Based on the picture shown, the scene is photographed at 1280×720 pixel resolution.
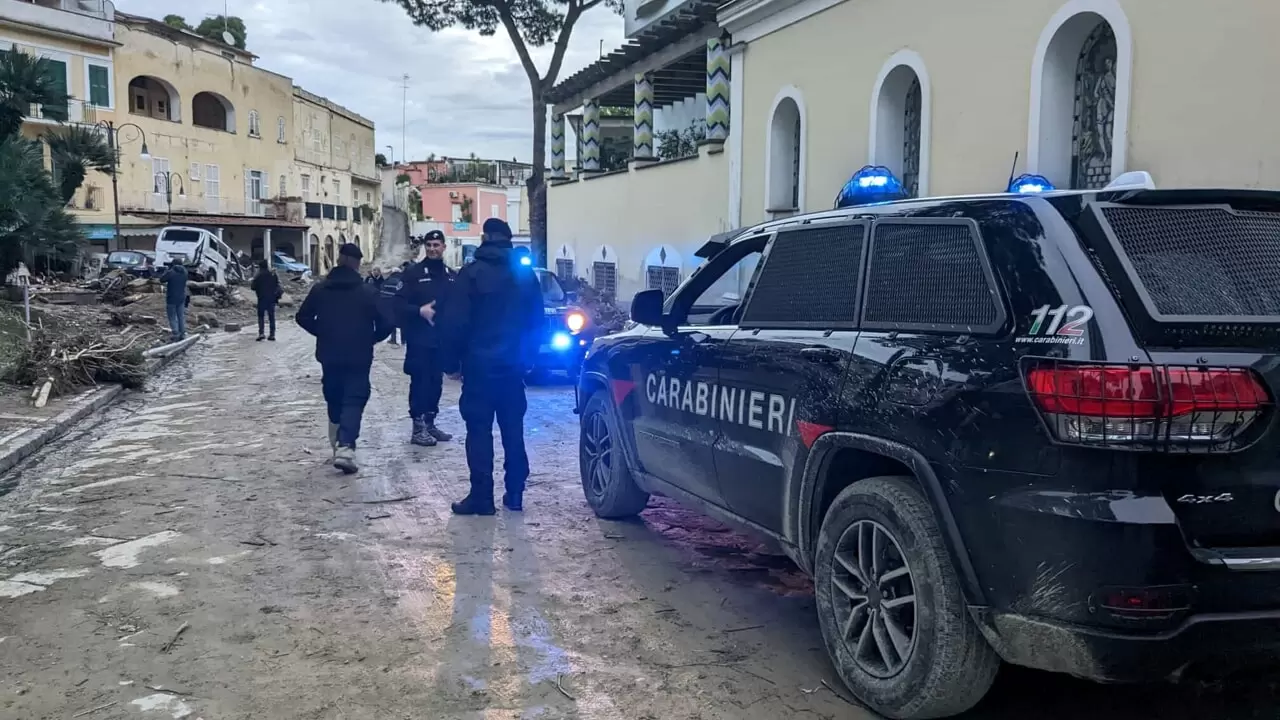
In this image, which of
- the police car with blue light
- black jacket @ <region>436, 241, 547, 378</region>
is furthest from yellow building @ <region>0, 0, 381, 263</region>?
black jacket @ <region>436, 241, 547, 378</region>

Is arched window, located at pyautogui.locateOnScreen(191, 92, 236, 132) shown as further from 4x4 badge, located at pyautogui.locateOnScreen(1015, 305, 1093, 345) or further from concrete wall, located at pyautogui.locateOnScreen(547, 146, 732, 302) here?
4x4 badge, located at pyautogui.locateOnScreen(1015, 305, 1093, 345)

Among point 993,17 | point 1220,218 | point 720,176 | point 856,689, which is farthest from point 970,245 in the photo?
point 720,176

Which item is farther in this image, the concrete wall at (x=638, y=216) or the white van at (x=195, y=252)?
the white van at (x=195, y=252)

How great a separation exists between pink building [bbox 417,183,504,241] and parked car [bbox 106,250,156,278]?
46292 millimetres

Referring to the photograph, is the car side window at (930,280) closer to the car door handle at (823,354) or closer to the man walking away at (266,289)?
the car door handle at (823,354)

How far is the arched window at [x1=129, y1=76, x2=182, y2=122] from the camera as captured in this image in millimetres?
45312

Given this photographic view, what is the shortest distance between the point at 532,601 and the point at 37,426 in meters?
6.73

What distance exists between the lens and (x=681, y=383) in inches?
200

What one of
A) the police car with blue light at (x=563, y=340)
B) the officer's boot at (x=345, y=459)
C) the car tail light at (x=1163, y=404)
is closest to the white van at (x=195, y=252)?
the police car with blue light at (x=563, y=340)

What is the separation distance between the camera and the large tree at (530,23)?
25844 mm

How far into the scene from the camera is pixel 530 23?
26047mm

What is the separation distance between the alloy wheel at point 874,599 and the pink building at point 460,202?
78.1 metres

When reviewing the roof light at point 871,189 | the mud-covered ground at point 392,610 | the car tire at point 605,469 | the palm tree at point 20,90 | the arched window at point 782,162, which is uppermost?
the palm tree at point 20,90

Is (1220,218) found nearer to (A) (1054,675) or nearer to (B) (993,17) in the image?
(A) (1054,675)
